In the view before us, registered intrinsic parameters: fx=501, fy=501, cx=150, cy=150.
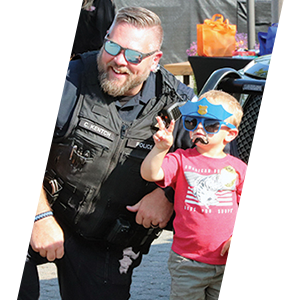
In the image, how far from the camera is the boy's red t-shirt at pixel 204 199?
199 centimetres

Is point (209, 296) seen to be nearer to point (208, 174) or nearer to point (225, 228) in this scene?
point (225, 228)

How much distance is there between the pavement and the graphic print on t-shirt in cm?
143

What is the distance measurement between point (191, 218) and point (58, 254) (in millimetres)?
755

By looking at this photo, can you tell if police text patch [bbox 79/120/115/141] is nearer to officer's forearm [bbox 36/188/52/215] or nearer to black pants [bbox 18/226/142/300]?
officer's forearm [bbox 36/188/52/215]

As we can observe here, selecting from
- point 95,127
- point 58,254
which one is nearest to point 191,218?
point 95,127

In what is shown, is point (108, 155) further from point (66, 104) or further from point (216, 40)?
point (216, 40)

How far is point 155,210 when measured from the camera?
2.31m

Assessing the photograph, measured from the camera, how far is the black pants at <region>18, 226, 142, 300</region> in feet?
8.16

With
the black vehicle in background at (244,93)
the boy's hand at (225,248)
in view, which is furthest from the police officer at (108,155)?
the boy's hand at (225,248)

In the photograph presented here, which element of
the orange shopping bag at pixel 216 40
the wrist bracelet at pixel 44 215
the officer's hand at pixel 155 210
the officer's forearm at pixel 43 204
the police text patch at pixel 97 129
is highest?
the orange shopping bag at pixel 216 40

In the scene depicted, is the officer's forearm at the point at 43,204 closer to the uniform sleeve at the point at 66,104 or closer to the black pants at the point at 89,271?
the black pants at the point at 89,271

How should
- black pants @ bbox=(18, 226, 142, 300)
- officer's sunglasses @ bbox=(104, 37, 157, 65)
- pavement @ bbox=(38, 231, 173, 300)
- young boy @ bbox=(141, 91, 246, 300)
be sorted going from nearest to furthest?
young boy @ bbox=(141, 91, 246, 300), officer's sunglasses @ bbox=(104, 37, 157, 65), black pants @ bbox=(18, 226, 142, 300), pavement @ bbox=(38, 231, 173, 300)

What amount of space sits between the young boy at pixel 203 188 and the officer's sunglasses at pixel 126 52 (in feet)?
1.07

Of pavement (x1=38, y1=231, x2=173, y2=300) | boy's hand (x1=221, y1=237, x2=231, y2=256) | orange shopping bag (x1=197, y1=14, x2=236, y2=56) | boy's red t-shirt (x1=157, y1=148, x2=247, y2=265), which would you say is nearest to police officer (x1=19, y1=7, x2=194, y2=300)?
boy's red t-shirt (x1=157, y1=148, x2=247, y2=265)
